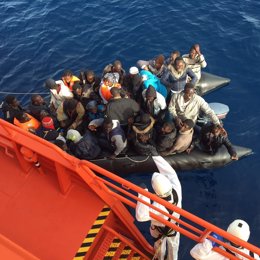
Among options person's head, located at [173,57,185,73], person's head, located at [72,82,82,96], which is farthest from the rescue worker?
person's head, located at [72,82,82,96]

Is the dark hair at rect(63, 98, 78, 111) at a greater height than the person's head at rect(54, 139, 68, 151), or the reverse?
the dark hair at rect(63, 98, 78, 111)

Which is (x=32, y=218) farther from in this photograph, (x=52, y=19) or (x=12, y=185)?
(x=52, y=19)

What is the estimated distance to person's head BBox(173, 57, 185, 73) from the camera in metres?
8.23

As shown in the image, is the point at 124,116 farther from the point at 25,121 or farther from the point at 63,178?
the point at 63,178

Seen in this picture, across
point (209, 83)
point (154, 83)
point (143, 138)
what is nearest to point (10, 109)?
point (143, 138)

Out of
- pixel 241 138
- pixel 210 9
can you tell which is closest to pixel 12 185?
pixel 241 138

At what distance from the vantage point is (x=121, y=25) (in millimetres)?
14812

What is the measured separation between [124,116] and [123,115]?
39 mm

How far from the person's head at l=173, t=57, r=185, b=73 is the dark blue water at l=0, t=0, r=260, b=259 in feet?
9.90

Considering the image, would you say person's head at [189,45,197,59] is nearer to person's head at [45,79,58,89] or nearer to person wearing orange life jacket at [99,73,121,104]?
person wearing orange life jacket at [99,73,121,104]

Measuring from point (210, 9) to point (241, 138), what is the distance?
319 inches

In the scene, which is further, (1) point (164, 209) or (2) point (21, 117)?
(2) point (21, 117)

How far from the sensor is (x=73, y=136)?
811cm

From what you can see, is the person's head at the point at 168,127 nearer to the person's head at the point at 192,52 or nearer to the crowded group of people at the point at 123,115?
the crowded group of people at the point at 123,115
